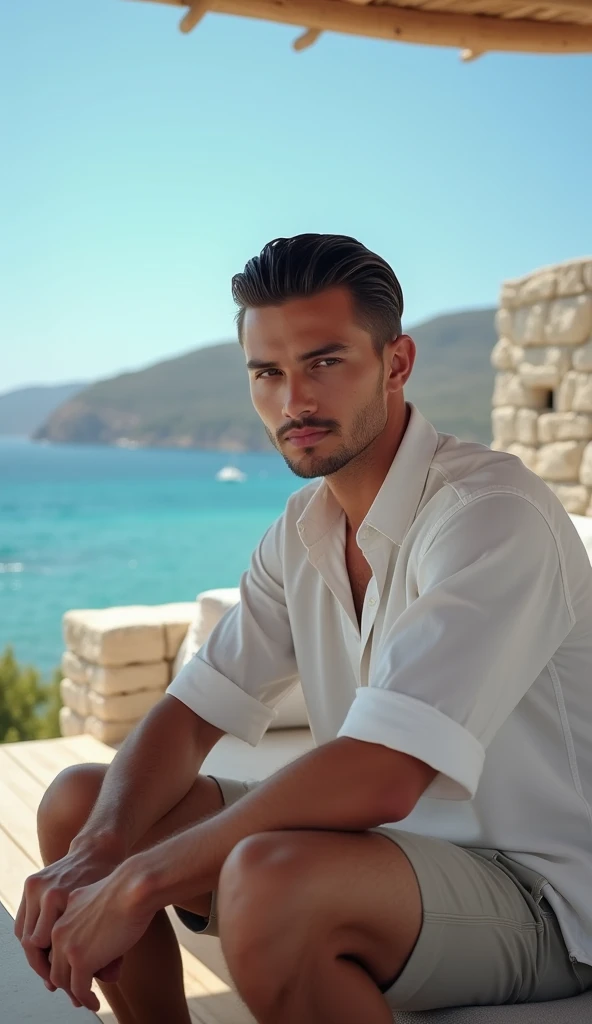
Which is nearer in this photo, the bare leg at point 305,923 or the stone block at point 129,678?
the bare leg at point 305,923

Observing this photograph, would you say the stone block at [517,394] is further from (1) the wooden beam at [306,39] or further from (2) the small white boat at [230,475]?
(2) the small white boat at [230,475]

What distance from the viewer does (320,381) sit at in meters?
1.67

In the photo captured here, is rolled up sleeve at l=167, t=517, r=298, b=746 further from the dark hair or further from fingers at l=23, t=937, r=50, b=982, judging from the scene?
fingers at l=23, t=937, r=50, b=982

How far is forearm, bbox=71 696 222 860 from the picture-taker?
1.55 m

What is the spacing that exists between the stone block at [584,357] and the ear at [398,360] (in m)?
3.69

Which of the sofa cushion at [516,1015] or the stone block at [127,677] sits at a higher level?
the sofa cushion at [516,1015]

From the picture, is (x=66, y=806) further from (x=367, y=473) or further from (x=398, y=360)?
(x=398, y=360)

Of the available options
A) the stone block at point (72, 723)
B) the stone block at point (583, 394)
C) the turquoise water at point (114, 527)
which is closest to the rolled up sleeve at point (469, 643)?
the stone block at point (72, 723)

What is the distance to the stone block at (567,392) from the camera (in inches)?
213

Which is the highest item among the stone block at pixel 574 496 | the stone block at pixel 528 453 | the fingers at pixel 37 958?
the fingers at pixel 37 958

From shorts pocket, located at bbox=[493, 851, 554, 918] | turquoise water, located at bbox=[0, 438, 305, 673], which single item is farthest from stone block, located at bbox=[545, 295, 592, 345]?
turquoise water, located at bbox=[0, 438, 305, 673]

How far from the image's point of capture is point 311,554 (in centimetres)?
175

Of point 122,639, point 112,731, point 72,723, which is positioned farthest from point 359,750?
point 72,723

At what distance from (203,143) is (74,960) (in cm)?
4506
